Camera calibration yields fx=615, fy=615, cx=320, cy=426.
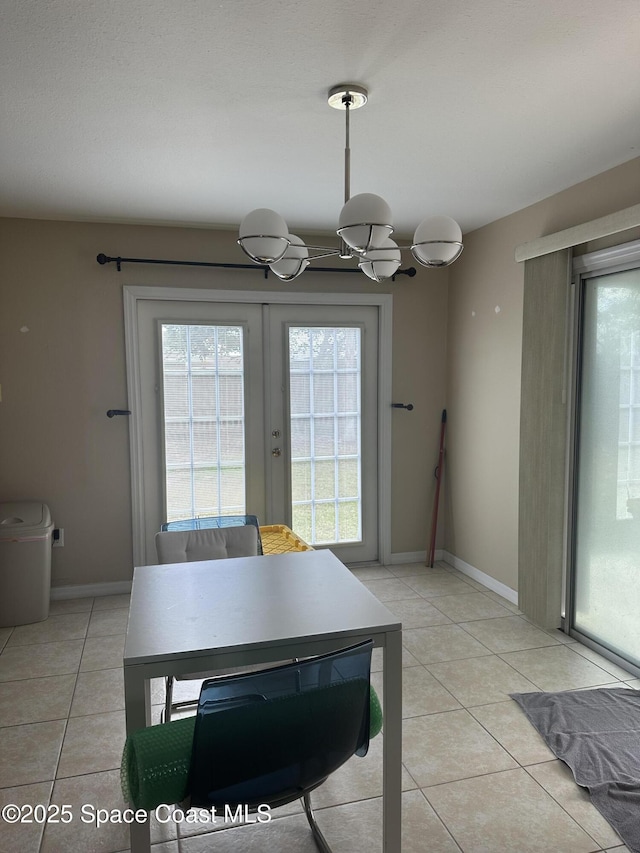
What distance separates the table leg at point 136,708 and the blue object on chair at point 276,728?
23 cm

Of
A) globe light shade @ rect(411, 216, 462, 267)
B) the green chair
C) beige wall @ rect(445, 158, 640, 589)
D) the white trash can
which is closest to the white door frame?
beige wall @ rect(445, 158, 640, 589)

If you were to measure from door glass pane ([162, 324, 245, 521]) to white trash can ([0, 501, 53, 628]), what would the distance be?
0.85 metres

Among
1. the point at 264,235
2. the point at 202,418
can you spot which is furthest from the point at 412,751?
the point at 202,418

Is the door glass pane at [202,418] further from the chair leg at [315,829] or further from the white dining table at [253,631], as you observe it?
the chair leg at [315,829]

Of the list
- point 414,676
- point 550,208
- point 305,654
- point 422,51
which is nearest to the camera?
point 305,654

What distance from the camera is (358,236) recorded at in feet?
6.14

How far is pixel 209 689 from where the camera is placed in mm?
1379

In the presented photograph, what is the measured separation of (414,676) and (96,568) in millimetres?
2306

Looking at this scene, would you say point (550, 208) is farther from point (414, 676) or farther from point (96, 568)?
point (96, 568)

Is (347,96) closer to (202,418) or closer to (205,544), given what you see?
(205,544)

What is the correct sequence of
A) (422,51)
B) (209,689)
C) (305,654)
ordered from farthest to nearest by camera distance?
(422,51), (305,654), (209,689)

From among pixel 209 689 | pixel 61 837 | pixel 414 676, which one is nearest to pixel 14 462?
pixel 61 837

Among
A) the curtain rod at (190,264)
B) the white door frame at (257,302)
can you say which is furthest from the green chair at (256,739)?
the curtain rod at (190,264)

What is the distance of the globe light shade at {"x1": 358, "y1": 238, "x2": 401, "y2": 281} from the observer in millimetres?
2301
